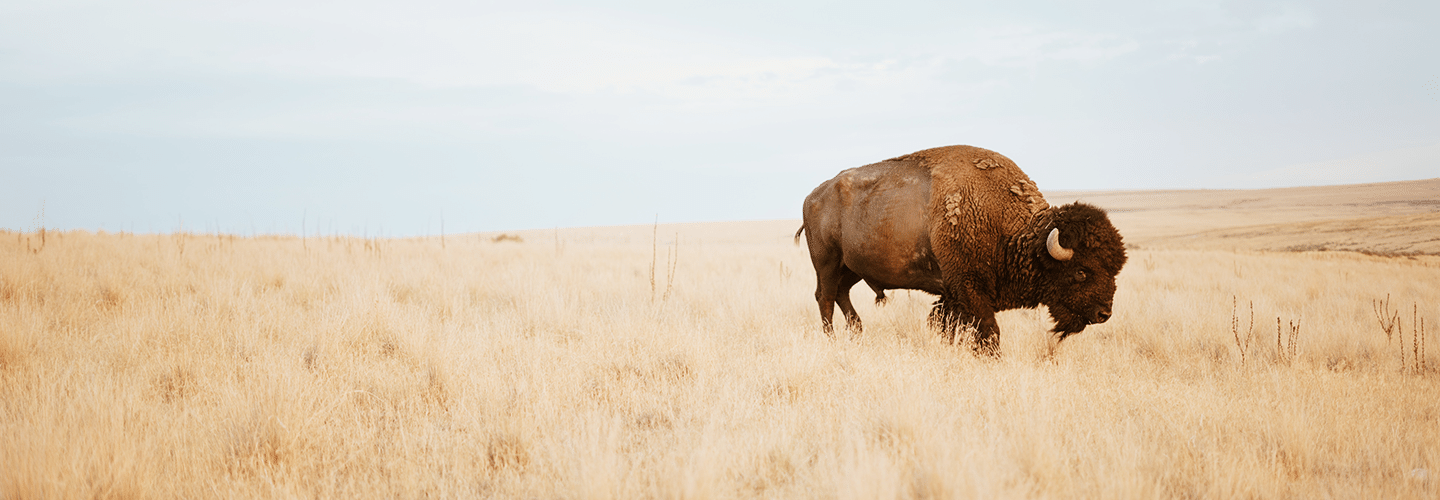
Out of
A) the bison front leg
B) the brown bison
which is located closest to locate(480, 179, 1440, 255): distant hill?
the brown bison

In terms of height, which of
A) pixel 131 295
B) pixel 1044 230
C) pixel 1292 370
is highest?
pixel 1044 230

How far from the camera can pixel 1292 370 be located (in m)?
4.99

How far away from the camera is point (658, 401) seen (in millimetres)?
3945

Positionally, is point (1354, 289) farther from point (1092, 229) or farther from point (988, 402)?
point (988, 402)

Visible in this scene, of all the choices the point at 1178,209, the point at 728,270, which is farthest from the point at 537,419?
the point at 1178,209

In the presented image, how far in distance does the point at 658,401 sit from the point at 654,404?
0.07m

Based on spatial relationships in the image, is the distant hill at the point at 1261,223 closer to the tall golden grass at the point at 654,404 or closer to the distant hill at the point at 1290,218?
the distant hill at the point at 1290,218

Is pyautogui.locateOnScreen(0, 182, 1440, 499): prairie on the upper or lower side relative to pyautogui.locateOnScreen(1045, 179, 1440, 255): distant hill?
lower

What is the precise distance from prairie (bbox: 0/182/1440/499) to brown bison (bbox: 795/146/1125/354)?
0.46 meters

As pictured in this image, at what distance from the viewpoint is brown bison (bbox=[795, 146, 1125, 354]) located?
5.12m

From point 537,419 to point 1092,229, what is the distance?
4.27 m

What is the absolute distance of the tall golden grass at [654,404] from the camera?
2.82 m

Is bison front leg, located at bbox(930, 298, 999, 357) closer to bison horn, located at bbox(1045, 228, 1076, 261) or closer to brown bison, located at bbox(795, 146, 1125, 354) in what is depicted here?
brown bison, located at bbox(795, 146, 1125, 354)

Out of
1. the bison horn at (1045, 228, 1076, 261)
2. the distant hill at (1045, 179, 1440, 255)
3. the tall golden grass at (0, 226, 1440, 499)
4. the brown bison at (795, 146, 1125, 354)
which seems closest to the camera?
the tall golden grass at (0, 226, 1440, 499)
